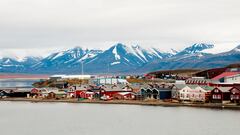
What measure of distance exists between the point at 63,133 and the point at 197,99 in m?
8.43

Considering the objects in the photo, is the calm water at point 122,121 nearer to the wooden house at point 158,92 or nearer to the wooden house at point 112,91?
the wooden house at point 158,92

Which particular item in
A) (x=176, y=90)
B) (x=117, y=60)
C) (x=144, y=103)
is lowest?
(x=144, y=103)

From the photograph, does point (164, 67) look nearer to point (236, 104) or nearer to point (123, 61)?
point (123, 61)

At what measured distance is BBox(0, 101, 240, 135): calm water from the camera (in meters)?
11.7

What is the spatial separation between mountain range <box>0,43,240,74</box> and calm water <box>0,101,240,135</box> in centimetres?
5770

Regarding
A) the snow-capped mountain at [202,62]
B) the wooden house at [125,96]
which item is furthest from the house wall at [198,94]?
the snow-capped mountain at [202,62]

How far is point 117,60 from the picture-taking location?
100 m

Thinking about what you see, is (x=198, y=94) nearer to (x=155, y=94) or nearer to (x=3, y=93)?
(x=155, y=94)

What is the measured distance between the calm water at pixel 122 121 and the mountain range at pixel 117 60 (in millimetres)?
57698

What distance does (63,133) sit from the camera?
1162 centimetres

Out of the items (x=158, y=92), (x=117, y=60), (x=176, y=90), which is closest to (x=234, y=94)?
(x=176, y=90)

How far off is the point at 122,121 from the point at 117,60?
284ft

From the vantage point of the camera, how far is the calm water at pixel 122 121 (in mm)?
11734

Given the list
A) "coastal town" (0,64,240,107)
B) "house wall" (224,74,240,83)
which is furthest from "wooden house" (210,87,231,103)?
"house wall" (224,74,240,83)
